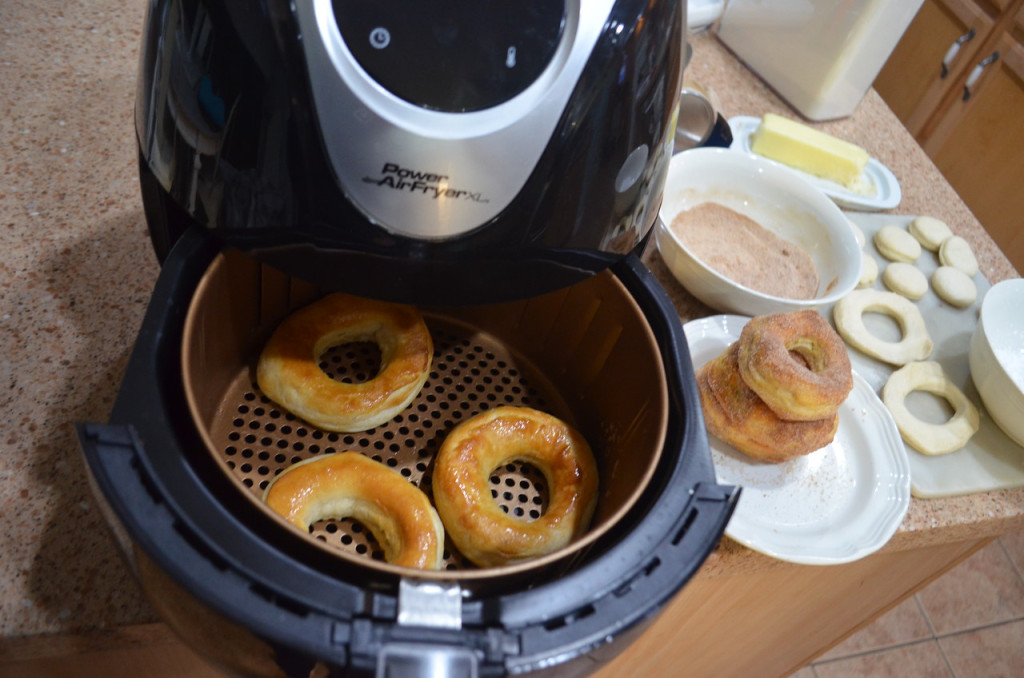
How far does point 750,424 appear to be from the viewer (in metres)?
0.65

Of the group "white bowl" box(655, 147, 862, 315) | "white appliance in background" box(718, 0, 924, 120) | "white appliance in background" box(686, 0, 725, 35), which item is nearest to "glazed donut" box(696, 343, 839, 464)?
"white bowl" box(655, 147, 862, 315)

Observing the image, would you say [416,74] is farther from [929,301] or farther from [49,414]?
[929,301]

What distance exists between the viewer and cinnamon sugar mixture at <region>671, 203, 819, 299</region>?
2.60 ft

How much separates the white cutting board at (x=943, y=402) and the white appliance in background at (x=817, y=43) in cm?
19

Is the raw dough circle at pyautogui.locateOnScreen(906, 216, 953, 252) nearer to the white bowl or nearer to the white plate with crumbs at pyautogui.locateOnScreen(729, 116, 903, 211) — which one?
the white plate with crumbs at pyautogui.locateOnScreen(729, 116, 903, 211)

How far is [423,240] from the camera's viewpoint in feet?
1.30

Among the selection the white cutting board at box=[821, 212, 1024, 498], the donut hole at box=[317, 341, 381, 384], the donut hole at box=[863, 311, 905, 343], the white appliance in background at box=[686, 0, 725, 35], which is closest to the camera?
the donut hole at box=[317, 341, 381, 384]

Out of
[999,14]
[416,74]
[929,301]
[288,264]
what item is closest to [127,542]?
[288,264]

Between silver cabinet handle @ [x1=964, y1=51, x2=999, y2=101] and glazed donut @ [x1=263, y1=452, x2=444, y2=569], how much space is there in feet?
6.42

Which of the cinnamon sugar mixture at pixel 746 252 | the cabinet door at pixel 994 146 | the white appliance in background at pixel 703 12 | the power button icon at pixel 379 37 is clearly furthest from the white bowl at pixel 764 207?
the cabinet door at pixel 994 146

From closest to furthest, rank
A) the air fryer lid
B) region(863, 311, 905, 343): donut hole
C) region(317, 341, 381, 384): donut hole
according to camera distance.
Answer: the air fryer lid < region(317, 341, 381, 384): donut hole < region(863, 311, 905, 343): donut hole

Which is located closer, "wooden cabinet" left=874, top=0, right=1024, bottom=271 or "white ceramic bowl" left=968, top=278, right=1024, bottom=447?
"white ceramic bowl" left=968, top=278, right=1024, bottom=447

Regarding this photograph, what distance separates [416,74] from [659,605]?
0.28m

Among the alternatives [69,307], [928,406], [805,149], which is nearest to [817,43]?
[805,149]
